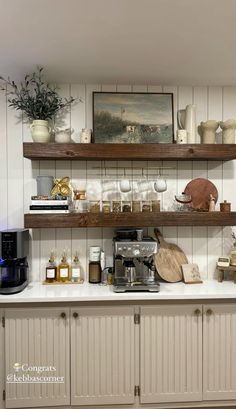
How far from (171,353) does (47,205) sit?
4.50 ft

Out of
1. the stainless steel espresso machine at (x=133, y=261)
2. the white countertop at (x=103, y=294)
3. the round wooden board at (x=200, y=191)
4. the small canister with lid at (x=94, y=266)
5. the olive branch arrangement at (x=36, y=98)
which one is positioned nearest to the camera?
the white countertop at (x=103, y=294)

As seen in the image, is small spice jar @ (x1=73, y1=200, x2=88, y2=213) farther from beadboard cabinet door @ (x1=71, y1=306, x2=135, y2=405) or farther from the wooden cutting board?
beadboard cabinet door @ (x1=71, y1=306, x2=135, y2=405)

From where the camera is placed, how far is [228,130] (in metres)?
2.24

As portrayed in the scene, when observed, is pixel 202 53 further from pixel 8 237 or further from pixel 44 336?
pixel 44 336

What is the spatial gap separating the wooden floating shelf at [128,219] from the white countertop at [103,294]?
47 centimetres

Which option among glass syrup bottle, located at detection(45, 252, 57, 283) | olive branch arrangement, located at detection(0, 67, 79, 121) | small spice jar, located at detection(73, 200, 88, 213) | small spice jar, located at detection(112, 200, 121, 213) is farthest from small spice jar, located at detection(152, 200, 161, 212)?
olive branch arrangement, located at detection(0, 67, 79, 121)

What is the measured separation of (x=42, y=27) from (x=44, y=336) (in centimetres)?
192

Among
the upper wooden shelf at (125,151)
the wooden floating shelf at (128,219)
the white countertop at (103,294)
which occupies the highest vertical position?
the upper wooden shelf at (125,151)

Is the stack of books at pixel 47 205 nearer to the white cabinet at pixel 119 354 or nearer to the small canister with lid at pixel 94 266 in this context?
the small canister with lid at pixel 94 266

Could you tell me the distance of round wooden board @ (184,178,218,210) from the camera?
93.6 inches

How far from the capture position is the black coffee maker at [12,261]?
6.55ft

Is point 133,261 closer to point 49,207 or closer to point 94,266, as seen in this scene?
point 94,266

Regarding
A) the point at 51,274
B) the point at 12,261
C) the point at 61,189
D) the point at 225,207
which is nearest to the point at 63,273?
the point at 51,274

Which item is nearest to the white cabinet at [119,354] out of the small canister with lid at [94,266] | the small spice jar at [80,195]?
the small canister with lid at [94,266]
